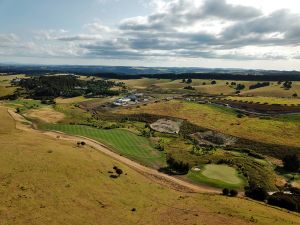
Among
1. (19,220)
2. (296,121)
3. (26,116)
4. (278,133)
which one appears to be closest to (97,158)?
(19,220)

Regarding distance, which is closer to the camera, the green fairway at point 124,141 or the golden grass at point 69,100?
the green fairway at point 124,141

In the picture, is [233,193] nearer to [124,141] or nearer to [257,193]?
[257,193]

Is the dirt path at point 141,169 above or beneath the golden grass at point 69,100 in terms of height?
above

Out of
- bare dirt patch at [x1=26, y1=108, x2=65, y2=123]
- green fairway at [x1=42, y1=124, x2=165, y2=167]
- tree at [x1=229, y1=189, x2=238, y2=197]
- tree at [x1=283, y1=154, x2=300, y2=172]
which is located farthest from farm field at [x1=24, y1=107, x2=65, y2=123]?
tree at [x1=283, y1=154, x2=300, y2=172]

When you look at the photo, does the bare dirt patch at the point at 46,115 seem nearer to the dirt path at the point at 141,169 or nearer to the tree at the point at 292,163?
the dirt path at the point at 141,169

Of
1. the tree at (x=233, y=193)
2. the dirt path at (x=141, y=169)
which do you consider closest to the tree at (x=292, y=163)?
the tree at (x=233, y=193)

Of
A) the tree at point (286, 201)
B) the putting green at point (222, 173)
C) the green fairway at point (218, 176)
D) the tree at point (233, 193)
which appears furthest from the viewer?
the putting green at point (222, 173)

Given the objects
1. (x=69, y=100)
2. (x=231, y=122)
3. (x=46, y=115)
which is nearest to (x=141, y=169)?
(x=231, y=122)

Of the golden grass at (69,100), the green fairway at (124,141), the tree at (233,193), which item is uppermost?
the green fairway at (124,141)
